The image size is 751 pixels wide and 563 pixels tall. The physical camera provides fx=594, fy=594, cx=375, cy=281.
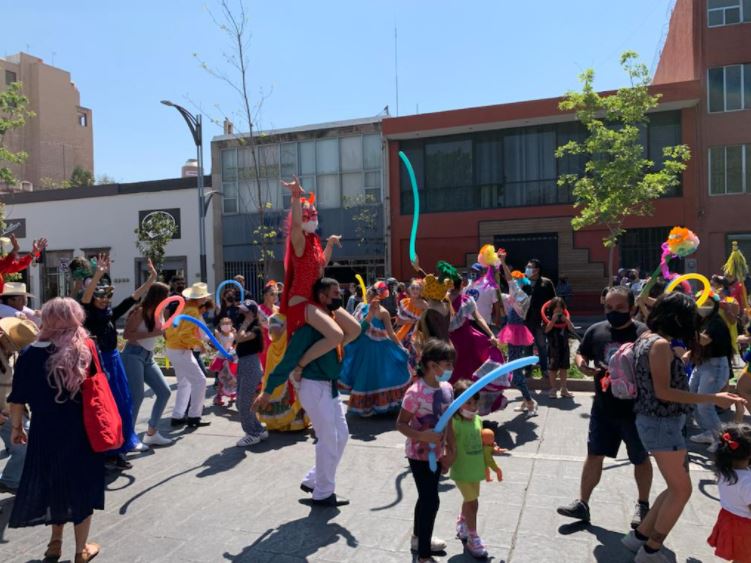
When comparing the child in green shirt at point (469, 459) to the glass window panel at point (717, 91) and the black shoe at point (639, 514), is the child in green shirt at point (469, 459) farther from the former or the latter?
the glass window panel at point (717, 91)

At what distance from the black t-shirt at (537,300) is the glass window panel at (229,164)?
2042 cm

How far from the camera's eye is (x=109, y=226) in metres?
29.4

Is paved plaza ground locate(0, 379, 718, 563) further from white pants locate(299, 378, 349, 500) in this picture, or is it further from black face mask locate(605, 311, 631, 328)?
black face mask locate(605, 311, 631, 328)

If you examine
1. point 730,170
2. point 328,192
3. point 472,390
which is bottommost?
point 472,390

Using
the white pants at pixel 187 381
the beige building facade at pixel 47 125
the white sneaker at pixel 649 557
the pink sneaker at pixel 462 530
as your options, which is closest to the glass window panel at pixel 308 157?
the white pants at pixel 187 381

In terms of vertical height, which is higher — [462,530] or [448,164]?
[448,164]

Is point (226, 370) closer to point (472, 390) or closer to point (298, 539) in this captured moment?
point (298, 539)

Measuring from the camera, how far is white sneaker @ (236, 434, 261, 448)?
6273 mm

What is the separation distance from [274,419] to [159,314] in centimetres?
174

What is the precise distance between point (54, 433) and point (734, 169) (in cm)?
2153

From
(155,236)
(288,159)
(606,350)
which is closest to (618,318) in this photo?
(606,350)

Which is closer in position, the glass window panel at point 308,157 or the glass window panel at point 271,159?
the glass window panel at point 308,157

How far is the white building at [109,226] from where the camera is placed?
27.6 metres

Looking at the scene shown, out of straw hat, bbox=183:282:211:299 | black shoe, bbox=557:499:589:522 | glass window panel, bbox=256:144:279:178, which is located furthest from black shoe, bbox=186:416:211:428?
glass window panel, bbox=256:144:279:178
